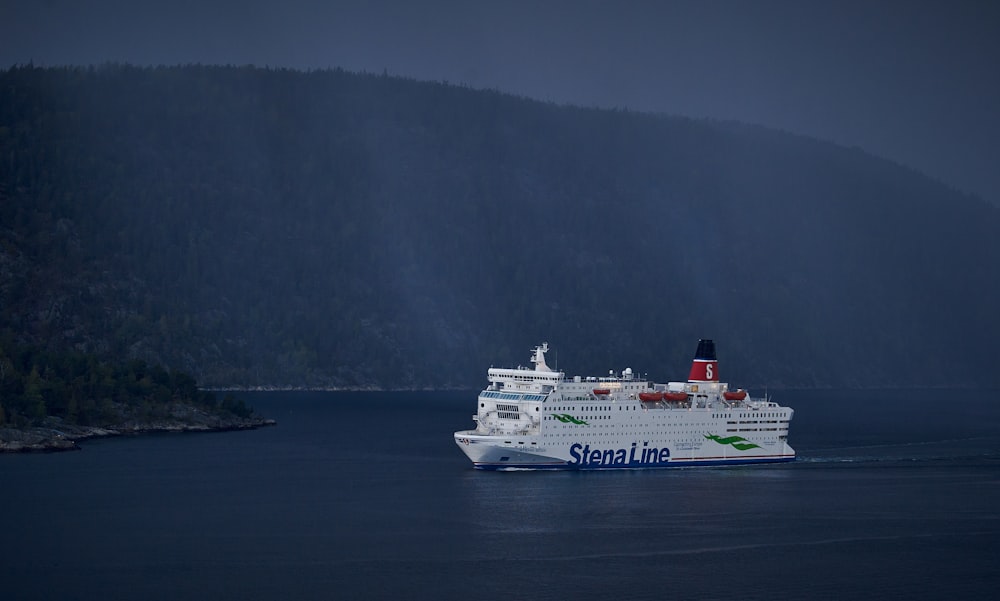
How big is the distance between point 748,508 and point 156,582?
27202 mm

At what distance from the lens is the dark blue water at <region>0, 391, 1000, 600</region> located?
44.7 metres

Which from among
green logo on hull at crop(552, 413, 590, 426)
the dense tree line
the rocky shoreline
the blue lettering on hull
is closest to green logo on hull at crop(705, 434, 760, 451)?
the blue lettering on hull

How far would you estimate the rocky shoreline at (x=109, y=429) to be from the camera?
80.3 metres

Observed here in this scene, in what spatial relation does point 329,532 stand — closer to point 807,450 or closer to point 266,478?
point 266,478

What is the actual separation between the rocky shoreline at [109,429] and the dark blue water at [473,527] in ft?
8.85

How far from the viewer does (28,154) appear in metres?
184

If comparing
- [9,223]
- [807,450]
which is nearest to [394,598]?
[807,450]

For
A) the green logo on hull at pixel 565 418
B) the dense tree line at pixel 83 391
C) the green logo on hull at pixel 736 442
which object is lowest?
the dense tree line at pixel 83 391

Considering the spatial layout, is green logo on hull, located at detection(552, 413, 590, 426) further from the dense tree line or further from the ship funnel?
the dense tree line

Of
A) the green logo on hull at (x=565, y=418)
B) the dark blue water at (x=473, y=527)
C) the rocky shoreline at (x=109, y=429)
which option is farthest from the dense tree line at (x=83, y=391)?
the green logo on hull at (x=565, y=418)

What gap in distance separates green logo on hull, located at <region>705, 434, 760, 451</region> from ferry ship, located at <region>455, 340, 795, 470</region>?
0.05 m

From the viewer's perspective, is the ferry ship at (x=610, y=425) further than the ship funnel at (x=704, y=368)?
No

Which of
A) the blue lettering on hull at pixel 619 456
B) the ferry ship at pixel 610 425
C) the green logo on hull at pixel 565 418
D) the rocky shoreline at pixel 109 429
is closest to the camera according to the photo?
the green logo on hull at pixel 565 418

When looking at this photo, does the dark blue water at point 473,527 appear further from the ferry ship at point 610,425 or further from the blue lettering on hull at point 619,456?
the ferry ship at point 610,425
